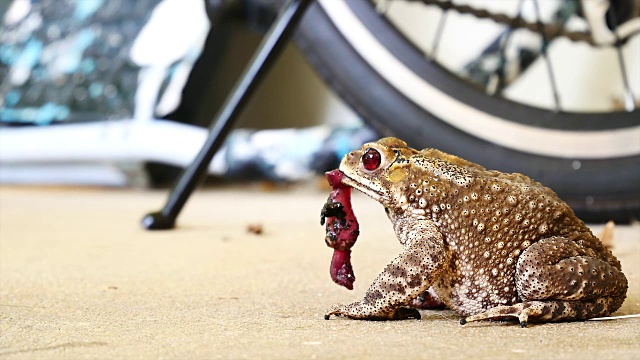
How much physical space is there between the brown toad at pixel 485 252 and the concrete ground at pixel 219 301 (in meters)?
0.02

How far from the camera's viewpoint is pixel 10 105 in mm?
3129

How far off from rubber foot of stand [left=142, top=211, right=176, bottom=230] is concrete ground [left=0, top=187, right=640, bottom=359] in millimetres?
27

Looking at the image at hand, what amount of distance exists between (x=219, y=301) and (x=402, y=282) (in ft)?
0.83

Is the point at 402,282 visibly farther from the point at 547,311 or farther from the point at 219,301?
the point at 219,301

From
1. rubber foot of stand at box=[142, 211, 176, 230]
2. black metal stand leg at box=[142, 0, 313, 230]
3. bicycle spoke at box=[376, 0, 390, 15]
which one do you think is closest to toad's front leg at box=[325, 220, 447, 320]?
black metal stand leg at box=[142, 0, 313, 230]

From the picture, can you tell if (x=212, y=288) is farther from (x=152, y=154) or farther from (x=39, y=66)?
(x=39, y=66)

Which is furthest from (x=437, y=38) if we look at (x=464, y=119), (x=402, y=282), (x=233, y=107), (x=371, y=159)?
(x=402, y=282)

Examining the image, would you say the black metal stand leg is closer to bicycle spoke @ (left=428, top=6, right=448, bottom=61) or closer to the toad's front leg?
bicycle spoke @ (left=428, top=6, right=448, bottom=61)

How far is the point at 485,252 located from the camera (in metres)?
0.84

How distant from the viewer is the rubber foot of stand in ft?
5.43

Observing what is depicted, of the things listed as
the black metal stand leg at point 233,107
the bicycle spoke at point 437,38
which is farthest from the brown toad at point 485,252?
the bicycle spoke at point 437,38

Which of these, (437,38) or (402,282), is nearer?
(402,282)

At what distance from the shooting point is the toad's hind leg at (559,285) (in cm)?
79

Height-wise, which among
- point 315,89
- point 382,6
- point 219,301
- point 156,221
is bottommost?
point 156,221
